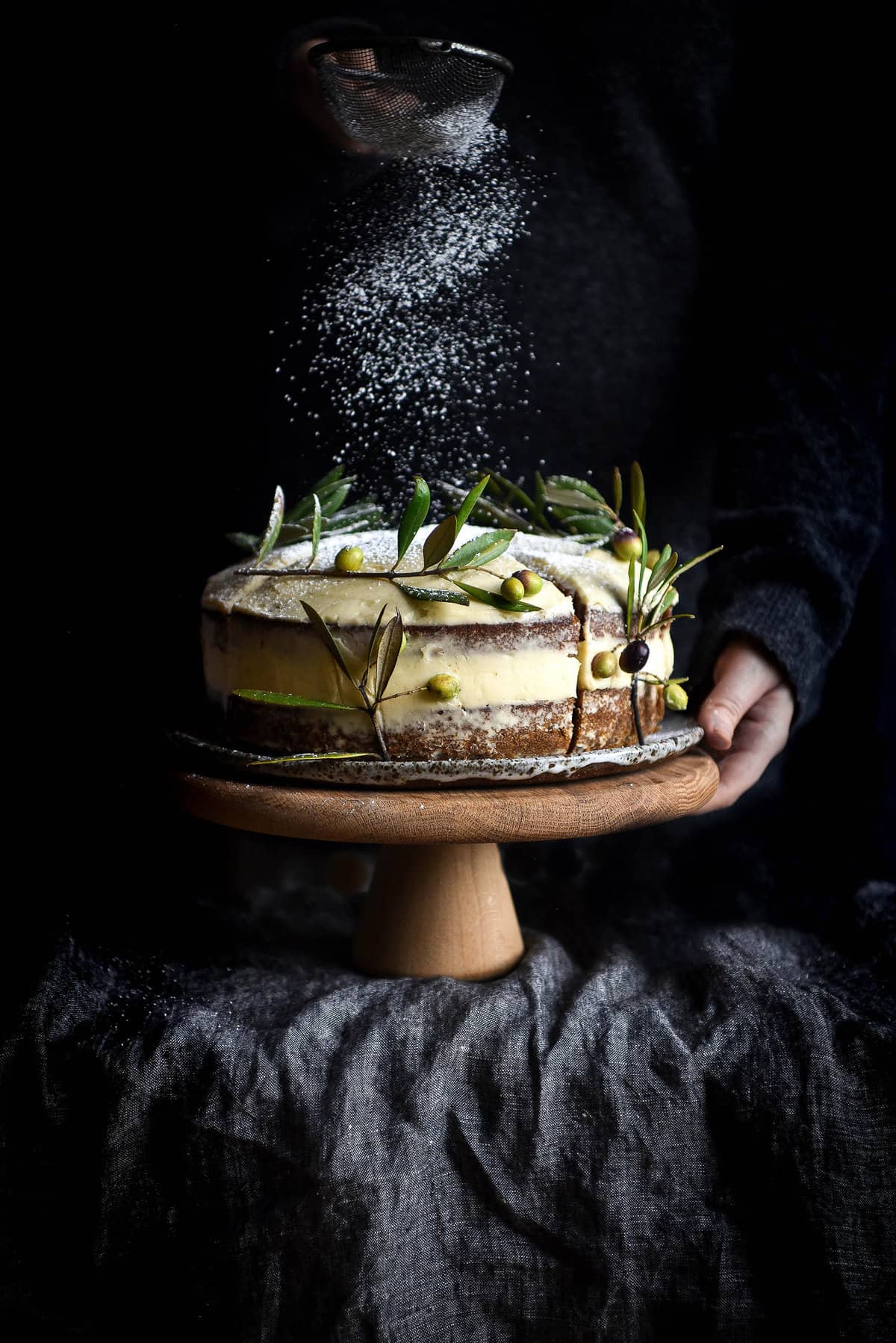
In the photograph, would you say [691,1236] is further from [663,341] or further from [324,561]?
[663,341]

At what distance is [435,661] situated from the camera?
71cm

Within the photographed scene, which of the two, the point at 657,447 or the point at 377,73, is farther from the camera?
the point at 657,447

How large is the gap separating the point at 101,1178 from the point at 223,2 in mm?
1072

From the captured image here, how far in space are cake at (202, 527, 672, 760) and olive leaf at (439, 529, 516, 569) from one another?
0.05 feet

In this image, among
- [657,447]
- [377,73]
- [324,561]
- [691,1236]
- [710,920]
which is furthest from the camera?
[657,447]

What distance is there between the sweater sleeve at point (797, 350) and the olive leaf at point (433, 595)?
0.35 metres

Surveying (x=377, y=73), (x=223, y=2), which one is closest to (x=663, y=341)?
(x=377, y=73)

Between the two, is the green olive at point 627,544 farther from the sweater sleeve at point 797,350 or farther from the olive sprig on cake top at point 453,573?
the sweater sleeve at point 797,350

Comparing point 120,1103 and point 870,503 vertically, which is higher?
point 870,503

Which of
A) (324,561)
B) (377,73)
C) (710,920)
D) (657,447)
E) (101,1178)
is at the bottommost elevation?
(710,920)

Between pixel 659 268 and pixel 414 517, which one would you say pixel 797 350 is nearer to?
pixel 659 268

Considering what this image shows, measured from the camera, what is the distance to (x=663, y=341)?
123cm

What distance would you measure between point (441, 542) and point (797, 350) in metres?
0.61

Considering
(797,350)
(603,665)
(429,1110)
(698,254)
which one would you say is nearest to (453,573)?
(603,665)
